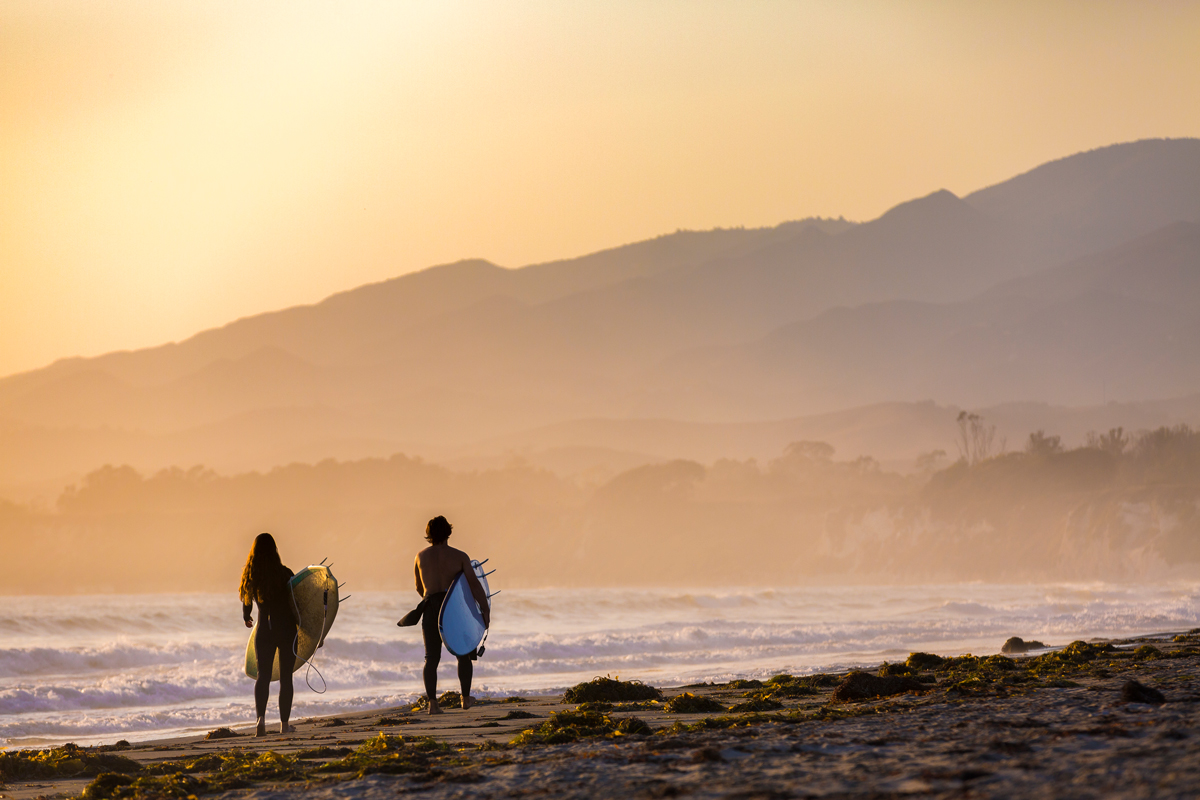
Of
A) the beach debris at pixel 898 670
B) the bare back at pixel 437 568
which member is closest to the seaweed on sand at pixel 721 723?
the bare back at pixel 437 568

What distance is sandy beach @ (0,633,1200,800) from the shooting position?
525 centimetres

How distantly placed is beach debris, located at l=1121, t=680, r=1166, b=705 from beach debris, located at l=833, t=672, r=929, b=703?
2.33m

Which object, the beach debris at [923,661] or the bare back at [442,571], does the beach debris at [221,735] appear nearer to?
the bare back at [442,571]

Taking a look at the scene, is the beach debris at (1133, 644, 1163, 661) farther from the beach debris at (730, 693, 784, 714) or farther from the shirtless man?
the shirtless man

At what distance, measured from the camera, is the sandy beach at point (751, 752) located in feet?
17.2

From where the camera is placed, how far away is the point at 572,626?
36656 mm

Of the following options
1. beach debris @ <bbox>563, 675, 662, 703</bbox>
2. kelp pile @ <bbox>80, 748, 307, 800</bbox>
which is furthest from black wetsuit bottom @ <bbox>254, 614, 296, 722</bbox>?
beach debris @ <bbox>563, 675, 662, 703</bbox>

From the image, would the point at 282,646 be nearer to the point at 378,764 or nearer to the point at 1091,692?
the point at 378,764

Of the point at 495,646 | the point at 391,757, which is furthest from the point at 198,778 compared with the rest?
the point at 495,646

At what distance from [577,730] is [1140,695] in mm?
3997

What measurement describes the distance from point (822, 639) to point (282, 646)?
1908cm

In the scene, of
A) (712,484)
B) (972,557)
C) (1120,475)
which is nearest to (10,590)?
(712,484)

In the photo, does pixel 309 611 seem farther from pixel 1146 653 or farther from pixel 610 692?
pixel 1146 653

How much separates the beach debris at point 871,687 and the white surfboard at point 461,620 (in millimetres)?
3429
